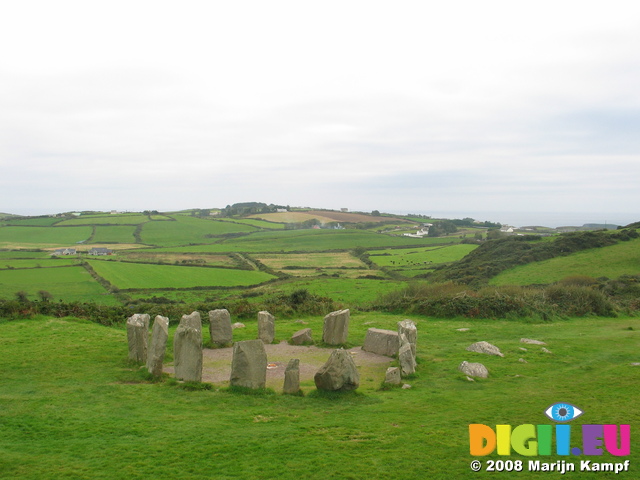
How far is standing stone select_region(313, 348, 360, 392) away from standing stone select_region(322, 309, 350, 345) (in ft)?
21.6

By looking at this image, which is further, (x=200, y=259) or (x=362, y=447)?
(x=200, y=259)

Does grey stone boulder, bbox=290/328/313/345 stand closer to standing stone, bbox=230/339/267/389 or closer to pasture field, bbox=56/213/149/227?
standing stone, bbox=230/339/267/389

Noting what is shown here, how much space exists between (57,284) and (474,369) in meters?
51.0

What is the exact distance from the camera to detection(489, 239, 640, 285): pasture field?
46.7m

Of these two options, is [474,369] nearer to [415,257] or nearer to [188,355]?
[188,355]

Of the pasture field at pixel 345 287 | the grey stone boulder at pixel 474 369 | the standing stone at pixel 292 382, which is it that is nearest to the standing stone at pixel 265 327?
the standing stone at pixel 292 382

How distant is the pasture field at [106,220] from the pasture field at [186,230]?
6980 millimetres

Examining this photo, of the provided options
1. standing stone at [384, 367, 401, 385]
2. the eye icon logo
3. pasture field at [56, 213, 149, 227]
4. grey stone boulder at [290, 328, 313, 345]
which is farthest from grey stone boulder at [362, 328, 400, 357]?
pasture field at [56, 213, 149, 227]

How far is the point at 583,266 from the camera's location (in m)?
49.6

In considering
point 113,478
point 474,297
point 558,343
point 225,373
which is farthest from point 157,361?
point 474,297

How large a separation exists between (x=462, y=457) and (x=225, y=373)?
384 inches

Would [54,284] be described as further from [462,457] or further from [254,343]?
[462,457]

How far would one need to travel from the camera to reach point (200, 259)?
255 feet

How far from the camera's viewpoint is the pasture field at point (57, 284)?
46.0m
